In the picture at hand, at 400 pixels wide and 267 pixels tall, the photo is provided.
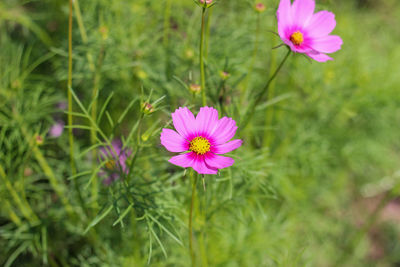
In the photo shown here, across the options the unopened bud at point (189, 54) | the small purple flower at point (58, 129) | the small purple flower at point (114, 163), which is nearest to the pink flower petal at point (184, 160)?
the small purple flower at point (114, 163)

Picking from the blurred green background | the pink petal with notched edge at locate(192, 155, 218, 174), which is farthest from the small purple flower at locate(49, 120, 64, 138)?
the pink petal with notched edge at locate(192, 155, 218, 174)

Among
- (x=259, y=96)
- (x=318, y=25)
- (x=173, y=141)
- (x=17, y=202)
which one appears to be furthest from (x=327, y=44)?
(x=17, y=202)

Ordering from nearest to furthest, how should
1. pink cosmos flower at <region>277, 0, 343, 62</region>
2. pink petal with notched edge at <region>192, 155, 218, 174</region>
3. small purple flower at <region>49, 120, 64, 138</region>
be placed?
pink petal with notched edge at <region>192, 155, 218, 174</region>
pink cosmos flower at <region>277, 0, 343, 62</region>
small purple flower at <region>49, 120, 64, 138</region>

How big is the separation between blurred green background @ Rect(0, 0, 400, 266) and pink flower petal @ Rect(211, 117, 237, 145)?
228 mm

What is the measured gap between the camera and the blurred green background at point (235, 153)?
1.14 meters

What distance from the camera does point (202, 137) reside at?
0.77 meters

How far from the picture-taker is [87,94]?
1.48m

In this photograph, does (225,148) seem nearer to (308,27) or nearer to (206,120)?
(206,120)

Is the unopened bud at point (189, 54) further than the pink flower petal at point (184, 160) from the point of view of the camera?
Yes

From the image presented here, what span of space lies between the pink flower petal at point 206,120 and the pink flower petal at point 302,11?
0.35m

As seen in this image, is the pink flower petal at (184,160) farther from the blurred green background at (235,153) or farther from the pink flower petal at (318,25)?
the pink flower petal at (318,25)

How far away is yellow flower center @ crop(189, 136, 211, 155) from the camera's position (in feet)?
2.40

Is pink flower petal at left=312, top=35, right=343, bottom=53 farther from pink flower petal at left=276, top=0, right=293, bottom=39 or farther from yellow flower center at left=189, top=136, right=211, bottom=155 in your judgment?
yellow flower center at left=189, top=136, right=211, bottom=155

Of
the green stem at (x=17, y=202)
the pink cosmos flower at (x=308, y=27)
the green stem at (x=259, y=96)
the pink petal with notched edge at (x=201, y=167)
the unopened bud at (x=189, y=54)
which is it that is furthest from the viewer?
the unopened bud at (x=189, y=54)
